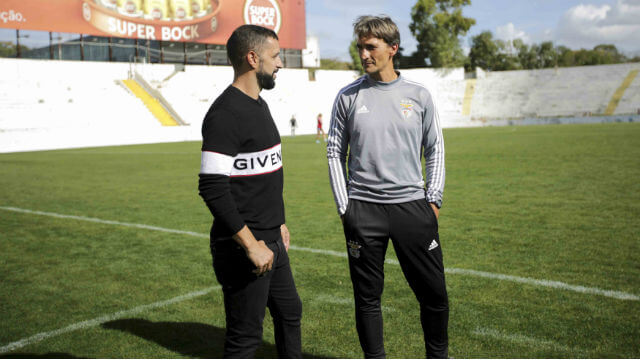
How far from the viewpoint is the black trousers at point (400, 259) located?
10.2ft

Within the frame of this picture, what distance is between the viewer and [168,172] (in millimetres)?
16172

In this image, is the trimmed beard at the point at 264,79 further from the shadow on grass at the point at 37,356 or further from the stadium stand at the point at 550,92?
the stadium stand at the point at 550,92

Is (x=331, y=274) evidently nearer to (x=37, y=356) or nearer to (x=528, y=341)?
(x=528, y=341)

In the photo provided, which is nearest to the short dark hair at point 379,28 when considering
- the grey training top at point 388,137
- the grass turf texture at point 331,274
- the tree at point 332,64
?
the grey training top at point 388,137

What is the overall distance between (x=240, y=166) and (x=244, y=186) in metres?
0.11

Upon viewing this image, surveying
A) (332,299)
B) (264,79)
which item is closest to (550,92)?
(332,299)

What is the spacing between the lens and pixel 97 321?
445 centimetres

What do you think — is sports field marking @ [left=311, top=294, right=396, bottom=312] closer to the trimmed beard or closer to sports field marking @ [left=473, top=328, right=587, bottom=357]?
sports field marking @ [left=473, top=328, right=587, bottom=357]

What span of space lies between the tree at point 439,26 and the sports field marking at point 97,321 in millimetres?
70550

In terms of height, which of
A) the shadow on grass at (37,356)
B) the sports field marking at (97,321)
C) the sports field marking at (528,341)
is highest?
the sports field marking at (528,341)

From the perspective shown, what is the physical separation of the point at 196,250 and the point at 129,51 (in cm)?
4306

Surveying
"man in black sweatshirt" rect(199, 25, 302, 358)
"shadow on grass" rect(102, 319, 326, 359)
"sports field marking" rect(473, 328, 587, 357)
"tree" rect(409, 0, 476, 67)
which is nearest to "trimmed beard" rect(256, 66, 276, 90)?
"man in black sweatshirt" rect(199, 25, 302, 358)

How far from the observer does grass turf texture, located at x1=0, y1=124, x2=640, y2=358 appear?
3.92 metres

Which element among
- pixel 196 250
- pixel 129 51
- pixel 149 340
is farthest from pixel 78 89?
pixel 149 340
